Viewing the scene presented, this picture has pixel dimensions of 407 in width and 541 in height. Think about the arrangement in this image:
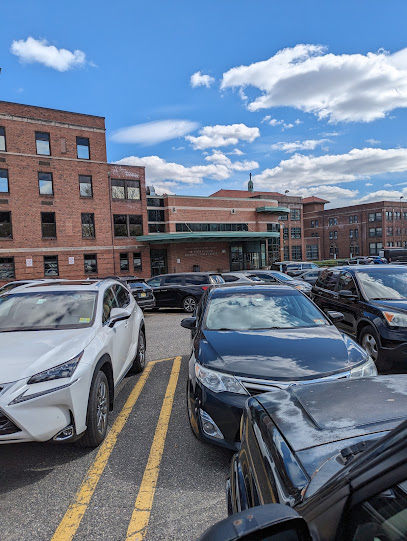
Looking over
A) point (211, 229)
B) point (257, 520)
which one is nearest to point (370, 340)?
point (257, 520)

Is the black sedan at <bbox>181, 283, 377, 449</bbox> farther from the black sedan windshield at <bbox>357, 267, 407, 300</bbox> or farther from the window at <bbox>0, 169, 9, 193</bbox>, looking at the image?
the window at <bbox>0, 169, 9, 193</bbox>

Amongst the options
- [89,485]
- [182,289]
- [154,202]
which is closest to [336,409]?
[89,485]

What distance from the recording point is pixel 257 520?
988mm

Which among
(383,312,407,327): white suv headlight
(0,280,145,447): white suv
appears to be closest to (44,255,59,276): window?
(0,280,145,447): white suv

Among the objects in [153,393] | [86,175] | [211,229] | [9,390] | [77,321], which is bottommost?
[153,393]

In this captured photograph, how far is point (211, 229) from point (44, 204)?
17363 mm

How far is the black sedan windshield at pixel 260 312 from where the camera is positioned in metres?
4.30

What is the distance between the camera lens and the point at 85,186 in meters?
31.6

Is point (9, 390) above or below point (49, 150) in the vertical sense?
below

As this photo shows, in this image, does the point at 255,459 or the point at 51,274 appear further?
the point at 51,274

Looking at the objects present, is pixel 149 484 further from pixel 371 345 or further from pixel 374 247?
pixel 374 247

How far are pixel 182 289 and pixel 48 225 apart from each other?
2083 cm

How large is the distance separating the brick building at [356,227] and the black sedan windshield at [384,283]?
252 feet

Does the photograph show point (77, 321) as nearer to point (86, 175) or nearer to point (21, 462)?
point (21, 462)
